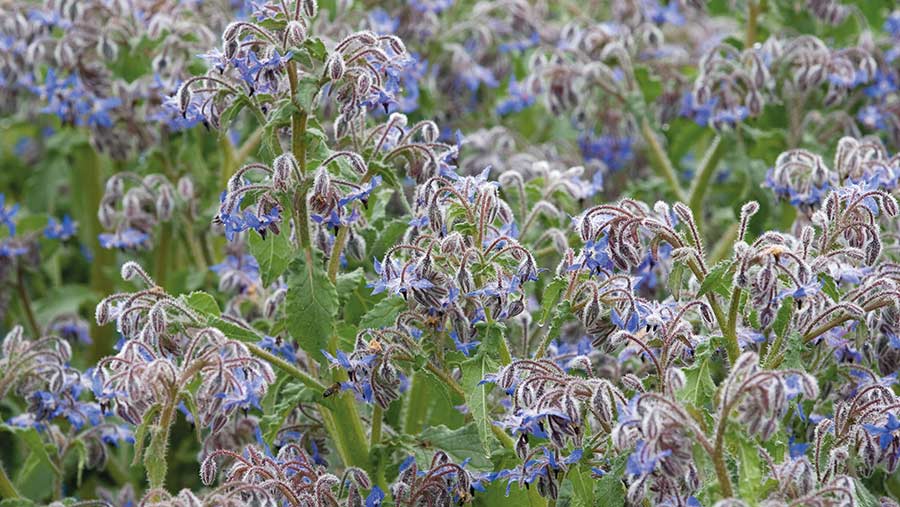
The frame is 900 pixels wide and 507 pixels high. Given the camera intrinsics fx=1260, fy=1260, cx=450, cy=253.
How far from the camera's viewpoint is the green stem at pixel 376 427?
2.88 meters

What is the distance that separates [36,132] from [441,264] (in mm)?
3398

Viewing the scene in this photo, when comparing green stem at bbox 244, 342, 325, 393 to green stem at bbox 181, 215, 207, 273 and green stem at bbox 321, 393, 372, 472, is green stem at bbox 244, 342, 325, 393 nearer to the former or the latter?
green stem at bbox 321, 393, 372, 472

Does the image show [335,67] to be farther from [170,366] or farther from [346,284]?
[170,366]

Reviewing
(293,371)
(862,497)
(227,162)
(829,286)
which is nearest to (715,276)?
(829,286)

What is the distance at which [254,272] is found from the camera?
3.55 metres

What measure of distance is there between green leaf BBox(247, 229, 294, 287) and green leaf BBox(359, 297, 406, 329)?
0.21m

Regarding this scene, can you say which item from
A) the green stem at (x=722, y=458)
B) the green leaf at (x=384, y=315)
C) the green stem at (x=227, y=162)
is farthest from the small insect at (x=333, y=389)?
the green stem at (x=227, y=162)

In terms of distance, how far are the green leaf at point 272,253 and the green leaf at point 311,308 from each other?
9 cm

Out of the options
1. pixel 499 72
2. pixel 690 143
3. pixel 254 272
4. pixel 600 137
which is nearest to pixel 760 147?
pixel 690 143

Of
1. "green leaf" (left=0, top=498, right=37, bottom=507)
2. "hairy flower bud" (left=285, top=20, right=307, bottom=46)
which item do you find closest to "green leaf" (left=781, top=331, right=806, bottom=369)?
"hairy flower bud" (left=285, top=20, right=307, bottom=46)

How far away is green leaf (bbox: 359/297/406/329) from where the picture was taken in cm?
273

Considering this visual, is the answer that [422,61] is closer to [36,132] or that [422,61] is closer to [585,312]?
[36,132]

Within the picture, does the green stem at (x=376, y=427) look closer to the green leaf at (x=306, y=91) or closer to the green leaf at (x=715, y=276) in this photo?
the green leaf at (x=306, y=91)

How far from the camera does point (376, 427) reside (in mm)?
2908
